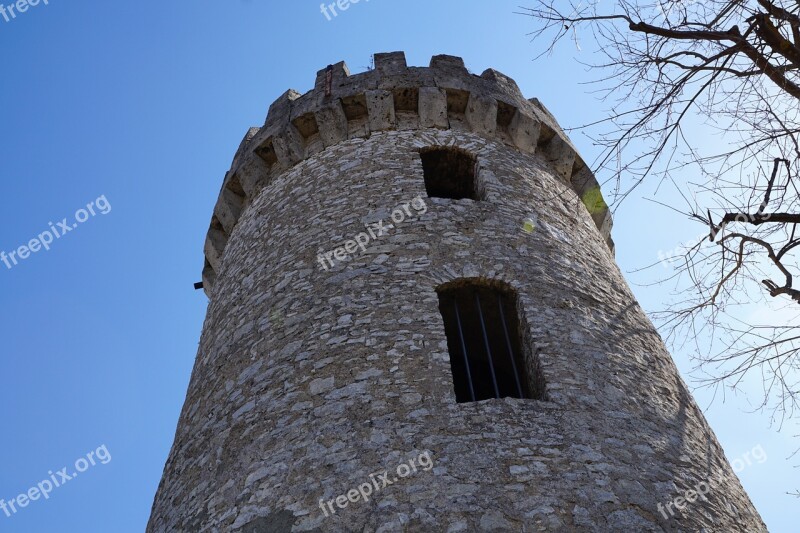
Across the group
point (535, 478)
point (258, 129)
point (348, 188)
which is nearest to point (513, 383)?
point (535, 478)

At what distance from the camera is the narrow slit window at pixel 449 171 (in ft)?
27.9

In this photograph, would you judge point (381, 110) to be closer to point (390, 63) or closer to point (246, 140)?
point (390, 63)

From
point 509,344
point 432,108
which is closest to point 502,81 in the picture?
point 432,108

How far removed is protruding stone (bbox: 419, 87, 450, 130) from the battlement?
11 millimetres

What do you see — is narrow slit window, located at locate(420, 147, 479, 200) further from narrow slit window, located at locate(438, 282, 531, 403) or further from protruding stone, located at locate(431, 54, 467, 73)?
narrow slit window, located at locate(438, 282, 531, 403)

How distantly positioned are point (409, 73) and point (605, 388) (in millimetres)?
4662

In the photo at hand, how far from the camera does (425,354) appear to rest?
586cm

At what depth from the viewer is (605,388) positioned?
5.91m

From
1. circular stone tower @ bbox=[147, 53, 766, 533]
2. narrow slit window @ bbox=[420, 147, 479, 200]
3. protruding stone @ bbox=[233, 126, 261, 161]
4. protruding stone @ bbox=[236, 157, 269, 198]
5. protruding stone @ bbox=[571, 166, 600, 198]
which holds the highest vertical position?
protruding stone @ bbox=[233, 126, 261, 161]

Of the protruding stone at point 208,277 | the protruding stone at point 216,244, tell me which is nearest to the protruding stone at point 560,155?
the protruding stone at point 216,244

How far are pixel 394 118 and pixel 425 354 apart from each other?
Result: 3643 mm

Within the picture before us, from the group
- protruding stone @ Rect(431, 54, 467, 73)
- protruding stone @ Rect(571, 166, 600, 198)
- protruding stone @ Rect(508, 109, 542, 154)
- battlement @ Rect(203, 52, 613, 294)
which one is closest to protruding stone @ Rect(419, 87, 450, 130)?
battlement @ Rect(203, 52, 613, 294)

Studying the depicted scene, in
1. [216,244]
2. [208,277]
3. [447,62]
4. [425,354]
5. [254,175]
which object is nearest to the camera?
[425,354]

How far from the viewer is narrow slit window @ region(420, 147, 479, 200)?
8516mm
